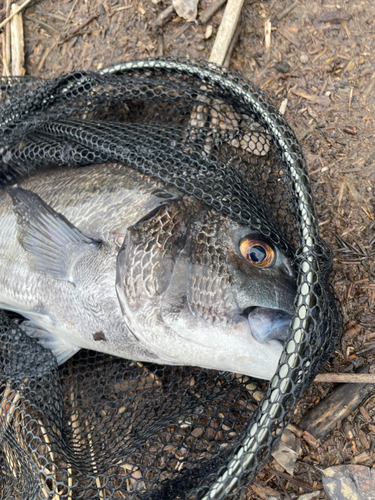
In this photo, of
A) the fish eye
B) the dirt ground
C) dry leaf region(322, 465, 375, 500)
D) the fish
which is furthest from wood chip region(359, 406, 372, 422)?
the fish eye

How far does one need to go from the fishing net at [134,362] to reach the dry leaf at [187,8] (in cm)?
77

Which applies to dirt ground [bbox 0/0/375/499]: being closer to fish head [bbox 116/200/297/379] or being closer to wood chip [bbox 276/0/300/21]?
wood chip [bbox 276/0/300/21]

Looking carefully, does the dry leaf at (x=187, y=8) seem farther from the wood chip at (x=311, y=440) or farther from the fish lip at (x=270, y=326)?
the wood chip at (x=311, y=440)

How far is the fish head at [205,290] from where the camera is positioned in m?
1.63

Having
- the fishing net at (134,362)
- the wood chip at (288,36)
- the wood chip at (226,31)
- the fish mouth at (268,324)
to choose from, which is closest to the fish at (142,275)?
the fish mouth at (268,324)

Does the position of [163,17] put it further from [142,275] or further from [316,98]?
[142,275]

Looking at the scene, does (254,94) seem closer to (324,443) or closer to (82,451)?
(324,443)

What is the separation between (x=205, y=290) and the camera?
1.70 m

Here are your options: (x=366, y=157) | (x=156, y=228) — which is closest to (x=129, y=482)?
(x=156, y=228)

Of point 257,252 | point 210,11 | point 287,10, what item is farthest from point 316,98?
point 257,252

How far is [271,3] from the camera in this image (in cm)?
272

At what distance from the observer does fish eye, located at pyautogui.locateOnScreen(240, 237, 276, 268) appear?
5.80ft

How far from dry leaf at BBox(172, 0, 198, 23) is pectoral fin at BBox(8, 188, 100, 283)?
→ 6.08 feet

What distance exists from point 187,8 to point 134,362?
8.64 ft
